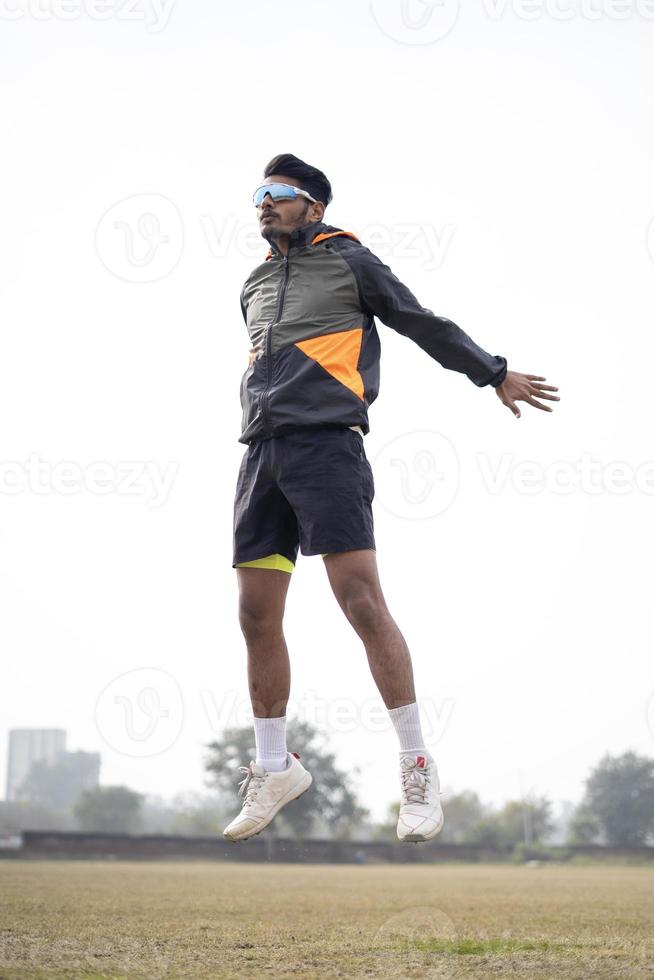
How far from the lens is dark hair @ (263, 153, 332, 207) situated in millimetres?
4102

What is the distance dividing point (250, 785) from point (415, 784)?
30.4 inches

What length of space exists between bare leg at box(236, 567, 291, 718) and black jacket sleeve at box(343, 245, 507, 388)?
3.78 ft

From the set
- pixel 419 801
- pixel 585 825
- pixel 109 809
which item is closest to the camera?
pixel 419 801

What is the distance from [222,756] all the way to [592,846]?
93.9 feet

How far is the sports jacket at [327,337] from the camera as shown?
3.67 m

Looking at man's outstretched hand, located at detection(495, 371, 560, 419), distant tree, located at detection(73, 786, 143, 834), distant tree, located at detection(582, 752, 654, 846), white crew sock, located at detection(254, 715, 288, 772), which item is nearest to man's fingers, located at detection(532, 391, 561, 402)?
man's outstretched hand, located at detection(495, 371, 560, 419)

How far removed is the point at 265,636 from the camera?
12.9 ft

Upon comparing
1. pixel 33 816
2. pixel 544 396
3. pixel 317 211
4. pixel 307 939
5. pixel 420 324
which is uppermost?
pixel 317 211

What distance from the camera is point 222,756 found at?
6088cm

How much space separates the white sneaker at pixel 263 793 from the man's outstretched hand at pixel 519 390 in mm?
1840

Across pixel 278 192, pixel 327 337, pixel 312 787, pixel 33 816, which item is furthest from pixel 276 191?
pixel 33 816

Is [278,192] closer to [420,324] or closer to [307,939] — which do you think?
[420,324]

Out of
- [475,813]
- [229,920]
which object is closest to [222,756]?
[475,813]

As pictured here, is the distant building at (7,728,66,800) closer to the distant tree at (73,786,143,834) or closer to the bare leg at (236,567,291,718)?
the distant tree at (73,786,143,834)
